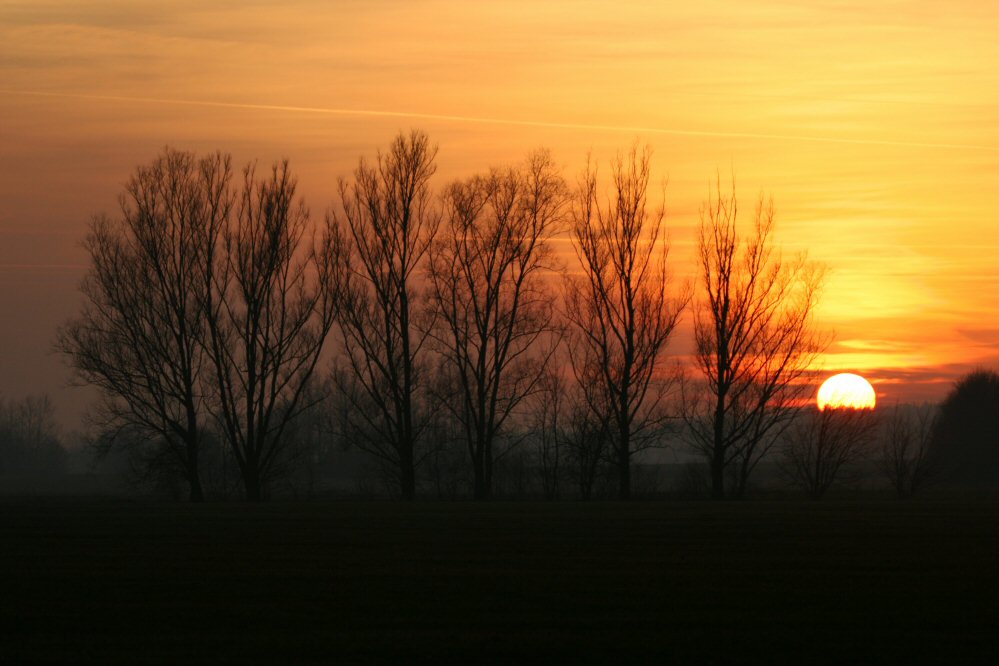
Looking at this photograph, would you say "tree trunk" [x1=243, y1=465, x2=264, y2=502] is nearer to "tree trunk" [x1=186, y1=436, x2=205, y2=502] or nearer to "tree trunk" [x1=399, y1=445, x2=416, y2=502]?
"tree trunk" [x1=186, y1=436, x2=205, y2=502]

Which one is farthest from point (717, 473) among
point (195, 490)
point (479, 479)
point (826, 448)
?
point (195, 490)

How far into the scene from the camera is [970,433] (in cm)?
6694

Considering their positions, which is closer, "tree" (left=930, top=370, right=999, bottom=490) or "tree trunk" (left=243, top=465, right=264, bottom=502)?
"tree trunk" (left=243, top=465, right=264, bottom=502)

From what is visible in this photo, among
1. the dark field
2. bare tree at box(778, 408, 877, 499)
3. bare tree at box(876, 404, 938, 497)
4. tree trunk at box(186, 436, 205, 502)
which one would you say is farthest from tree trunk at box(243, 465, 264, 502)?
bare tree at box(876, 404, 938, 497)

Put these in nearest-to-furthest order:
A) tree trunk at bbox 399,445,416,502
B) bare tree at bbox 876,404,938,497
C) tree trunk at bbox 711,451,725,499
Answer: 1. tree trunk at bbox 711,451,725,499
2. tree trunk at bbox 399,445,416,502
3. bare tree at bbox 876,404,938,497

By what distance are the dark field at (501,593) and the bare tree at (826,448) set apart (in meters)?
26.9

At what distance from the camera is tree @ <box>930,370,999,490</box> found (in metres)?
64.2

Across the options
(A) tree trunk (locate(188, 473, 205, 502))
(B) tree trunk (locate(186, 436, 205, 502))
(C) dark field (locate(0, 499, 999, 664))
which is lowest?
(C) dark field (locate(0, 499, 999, 664))

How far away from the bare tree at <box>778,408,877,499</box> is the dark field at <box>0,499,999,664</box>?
1058 inches

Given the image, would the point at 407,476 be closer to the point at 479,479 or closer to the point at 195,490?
the point at 479,479

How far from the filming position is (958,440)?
220ft

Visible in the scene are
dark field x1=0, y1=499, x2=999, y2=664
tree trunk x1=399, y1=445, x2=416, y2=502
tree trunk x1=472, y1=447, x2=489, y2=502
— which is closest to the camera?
dark field x1=0, y1=499, x2=999, y2=664

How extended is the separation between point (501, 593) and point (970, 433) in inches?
2369

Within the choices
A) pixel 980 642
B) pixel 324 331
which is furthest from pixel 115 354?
pixel 980 642
